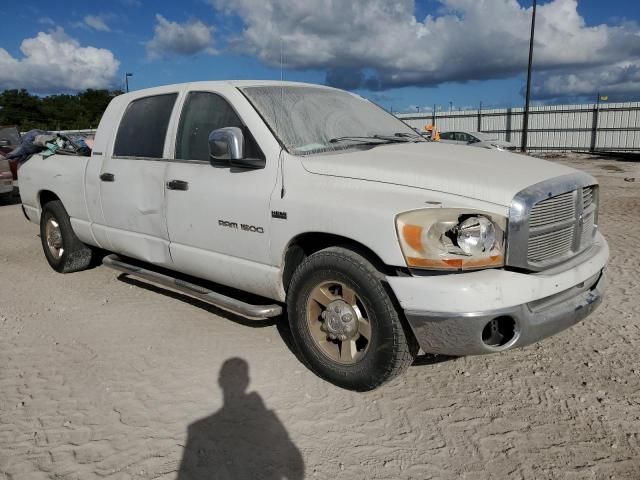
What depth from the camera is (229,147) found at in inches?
142

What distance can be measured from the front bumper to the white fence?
28819 millimetres

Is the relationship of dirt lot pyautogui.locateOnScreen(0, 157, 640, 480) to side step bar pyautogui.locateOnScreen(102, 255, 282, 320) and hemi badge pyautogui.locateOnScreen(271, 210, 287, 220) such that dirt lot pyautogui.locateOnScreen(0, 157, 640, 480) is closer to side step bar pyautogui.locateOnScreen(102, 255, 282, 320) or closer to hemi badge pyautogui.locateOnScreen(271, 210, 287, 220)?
side step bar pyautogui.locateOnScreen(102, 255, 282, 320)

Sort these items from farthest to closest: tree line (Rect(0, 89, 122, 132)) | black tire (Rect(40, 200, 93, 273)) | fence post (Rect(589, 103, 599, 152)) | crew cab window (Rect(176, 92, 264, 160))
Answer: tree line (Rect(0, 89, 122, 132)) → fence post (Rect(589, 103, 599, 152)) → black tire (Rect(40, 200, 93, 273)) → crew cab window (Rect(176, 92, 264, 160))

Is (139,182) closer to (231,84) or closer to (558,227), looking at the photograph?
(231,84)

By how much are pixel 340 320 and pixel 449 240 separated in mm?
848

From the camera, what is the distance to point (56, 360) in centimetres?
402

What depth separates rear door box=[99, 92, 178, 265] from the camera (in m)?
4.48

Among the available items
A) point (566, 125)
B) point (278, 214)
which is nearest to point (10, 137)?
point (278, 214)

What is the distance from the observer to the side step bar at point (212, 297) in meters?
3.72

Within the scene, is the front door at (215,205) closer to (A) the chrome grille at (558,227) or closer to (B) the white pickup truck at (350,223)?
(B) the white pickup truck at (350,223)

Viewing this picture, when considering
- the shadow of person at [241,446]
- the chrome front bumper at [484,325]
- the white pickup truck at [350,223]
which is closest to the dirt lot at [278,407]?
the shadow of person at [241,446]

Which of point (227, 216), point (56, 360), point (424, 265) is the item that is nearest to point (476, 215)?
point (424, 265)

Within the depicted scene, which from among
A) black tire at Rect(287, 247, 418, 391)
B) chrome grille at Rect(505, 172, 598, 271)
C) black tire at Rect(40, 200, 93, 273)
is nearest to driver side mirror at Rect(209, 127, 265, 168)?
black tire at Rect(287, 247, 418, 391)

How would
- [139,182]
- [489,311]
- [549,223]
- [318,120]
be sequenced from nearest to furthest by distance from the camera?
1. [489,311]
2. [549,223]
3. [318,120]
4. [139,182]
